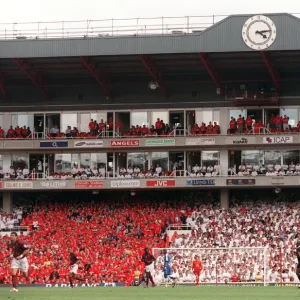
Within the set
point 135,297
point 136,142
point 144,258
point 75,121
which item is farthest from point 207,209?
point 135,297

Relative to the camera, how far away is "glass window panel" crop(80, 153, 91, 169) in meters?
55.7

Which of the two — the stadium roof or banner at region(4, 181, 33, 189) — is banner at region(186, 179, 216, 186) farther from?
banner at region(4, 181, 33, 189)

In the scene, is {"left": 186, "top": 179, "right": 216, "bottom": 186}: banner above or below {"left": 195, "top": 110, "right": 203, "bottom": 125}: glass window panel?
below

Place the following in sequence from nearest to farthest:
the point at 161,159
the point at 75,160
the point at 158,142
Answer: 1. the point at 158,142
2. the point at 161,159
3. the point at 75,160

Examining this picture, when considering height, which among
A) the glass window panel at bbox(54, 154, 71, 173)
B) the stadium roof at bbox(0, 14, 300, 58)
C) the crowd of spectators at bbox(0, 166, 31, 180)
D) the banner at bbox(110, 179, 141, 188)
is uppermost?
the stadium roof at bbox(0, 14, 300, 58)

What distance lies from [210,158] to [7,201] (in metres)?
12.9

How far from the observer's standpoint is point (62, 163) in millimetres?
56250

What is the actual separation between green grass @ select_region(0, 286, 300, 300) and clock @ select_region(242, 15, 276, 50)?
19.6 m

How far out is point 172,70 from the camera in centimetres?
5353

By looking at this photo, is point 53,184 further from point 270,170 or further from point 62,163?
point 270,170

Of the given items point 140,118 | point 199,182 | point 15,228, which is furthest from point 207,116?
point 15,228

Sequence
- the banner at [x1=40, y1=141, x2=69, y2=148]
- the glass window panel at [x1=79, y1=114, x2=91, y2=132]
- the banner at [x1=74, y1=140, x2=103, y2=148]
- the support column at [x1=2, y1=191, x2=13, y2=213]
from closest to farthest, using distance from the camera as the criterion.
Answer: the banner at [x1=74, y1=140, x2=103, y2=148], the banner at [x1=40, y1=141, x2=69, y2=148], the glass window panel at [x1=79, y1=114, x2=91, y2=132], the support column at [x1=2, y1=191, x2=13, y2=213]

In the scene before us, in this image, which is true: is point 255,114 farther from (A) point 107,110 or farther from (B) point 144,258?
(B) point 144,258

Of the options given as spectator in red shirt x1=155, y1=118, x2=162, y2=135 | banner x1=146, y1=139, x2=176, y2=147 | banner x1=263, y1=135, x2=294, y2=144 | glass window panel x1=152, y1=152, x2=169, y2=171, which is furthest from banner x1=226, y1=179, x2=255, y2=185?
spectator in red shirt x1=155, y1=118, x2=162, y2=135
